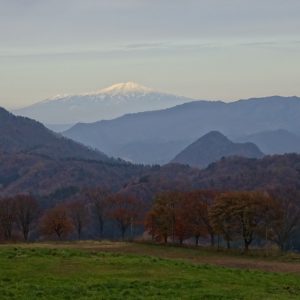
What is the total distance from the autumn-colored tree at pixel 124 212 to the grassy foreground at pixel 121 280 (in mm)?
64483

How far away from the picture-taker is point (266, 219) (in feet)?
268

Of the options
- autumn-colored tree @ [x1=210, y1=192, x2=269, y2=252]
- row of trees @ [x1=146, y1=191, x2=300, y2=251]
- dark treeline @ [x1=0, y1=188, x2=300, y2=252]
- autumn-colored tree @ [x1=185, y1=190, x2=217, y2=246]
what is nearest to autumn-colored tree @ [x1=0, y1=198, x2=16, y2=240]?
dark treeline @ [x1=0, y1=188, x2=300, y2=252]

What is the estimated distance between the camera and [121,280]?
105ft

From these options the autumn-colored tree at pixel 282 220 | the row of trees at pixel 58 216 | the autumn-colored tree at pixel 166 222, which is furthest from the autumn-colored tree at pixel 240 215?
the row of trees at pixel 58 216

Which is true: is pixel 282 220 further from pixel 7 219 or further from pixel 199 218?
pixel 7 219

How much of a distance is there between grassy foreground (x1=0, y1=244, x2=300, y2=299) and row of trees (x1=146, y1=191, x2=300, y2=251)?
3902 centimetres

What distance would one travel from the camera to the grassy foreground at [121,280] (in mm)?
27703

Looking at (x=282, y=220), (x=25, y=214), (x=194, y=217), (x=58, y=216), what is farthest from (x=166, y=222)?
(x=25, y=214)

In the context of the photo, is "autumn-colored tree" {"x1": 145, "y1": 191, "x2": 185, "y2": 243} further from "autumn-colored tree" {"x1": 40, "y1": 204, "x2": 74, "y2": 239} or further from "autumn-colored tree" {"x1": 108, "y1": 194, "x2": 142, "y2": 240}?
"autumn-colored tree" {"x1": 108, "y1": 194, "x2": 142, "y2": 240}

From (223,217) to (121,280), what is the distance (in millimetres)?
50016

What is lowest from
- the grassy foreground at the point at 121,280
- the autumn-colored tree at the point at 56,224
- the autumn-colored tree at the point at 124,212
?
the grassy foreground at the point at 121,280

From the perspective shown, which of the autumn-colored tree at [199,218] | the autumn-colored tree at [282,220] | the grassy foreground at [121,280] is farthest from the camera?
the autumn-colored tree at [199,218]

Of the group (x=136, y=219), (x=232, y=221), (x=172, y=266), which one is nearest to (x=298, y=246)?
(x=136, y=219)

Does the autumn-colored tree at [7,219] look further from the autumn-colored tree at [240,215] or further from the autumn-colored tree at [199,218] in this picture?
the autumn-colored tree at [240,215]
